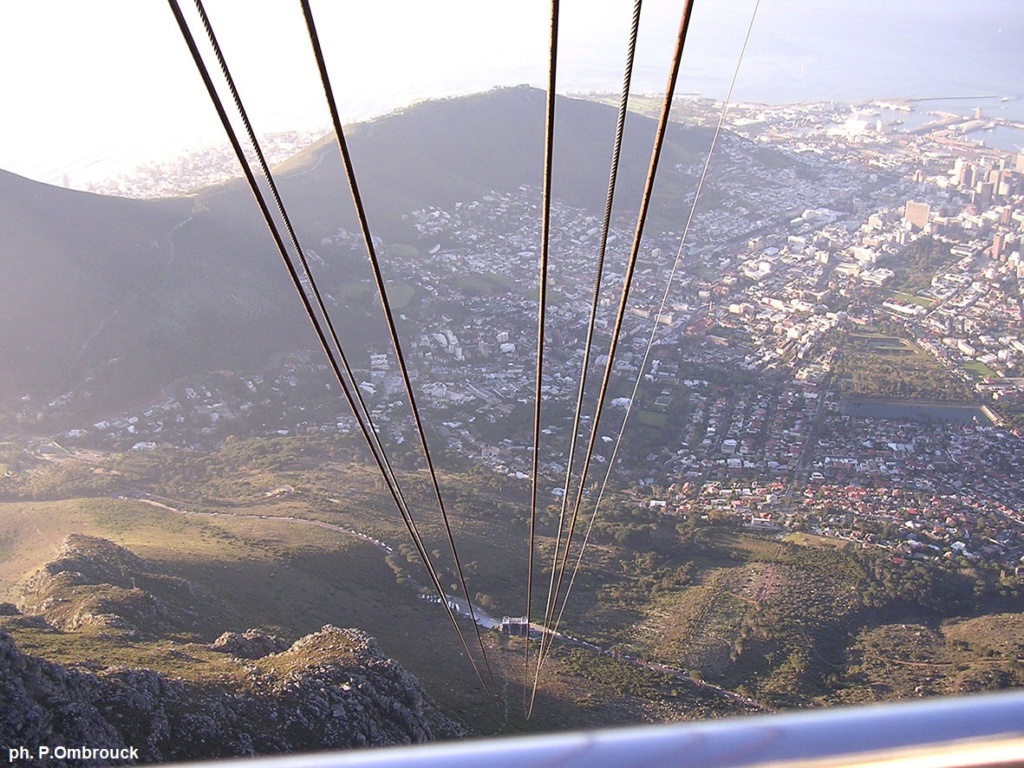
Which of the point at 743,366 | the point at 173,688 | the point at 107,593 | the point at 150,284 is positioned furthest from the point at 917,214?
the point at 173,688

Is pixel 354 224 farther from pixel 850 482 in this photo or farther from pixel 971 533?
pixel 971 533

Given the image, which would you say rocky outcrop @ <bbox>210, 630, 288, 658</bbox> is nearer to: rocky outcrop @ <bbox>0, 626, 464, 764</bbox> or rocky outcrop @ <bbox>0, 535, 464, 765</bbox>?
rocky outcrop @ <bbox>0, 535, 464, 765</bbox>

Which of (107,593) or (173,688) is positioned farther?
(107,593)

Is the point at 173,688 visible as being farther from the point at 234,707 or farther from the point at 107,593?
the point at 107,593

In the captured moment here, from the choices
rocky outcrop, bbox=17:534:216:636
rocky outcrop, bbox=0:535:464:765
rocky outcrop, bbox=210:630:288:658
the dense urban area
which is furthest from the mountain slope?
rocky outcrop, bbox=210:630:288:658

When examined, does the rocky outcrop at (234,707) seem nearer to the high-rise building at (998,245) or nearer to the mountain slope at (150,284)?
the mountain slope at (150,284)

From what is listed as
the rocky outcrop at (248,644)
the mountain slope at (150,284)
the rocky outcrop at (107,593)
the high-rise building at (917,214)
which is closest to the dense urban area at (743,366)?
the high-rise building at (917,214)
